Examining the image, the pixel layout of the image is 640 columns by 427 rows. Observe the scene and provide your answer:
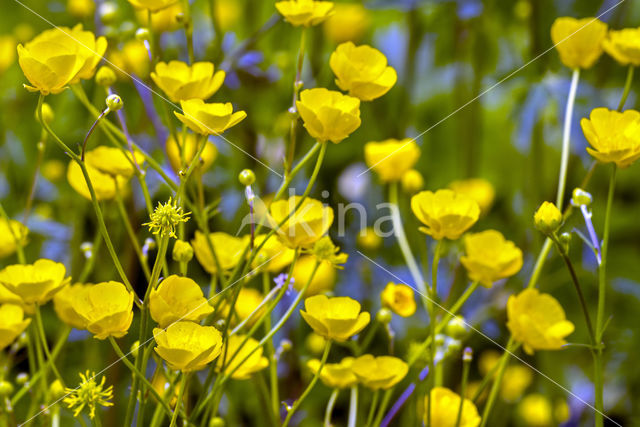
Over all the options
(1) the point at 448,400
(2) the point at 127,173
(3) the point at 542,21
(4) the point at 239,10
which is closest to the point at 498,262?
(1) the point at 448,400

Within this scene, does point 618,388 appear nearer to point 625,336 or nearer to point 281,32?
point 625,336

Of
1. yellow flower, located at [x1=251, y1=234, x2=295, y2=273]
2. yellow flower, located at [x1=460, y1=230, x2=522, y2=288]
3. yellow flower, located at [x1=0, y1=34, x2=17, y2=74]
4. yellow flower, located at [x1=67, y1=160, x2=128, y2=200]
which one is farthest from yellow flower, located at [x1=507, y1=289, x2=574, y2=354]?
yellow flower, located at [x1=0, y1=34, x2=17, y2=74]

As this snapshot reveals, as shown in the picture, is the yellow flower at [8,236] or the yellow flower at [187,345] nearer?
the yellow flower at [187,345]

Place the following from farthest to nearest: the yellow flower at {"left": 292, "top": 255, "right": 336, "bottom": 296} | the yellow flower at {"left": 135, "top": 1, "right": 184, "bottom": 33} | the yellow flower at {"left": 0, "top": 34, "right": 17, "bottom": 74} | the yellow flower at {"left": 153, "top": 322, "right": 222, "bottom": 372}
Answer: the yellow flower at {"left": 0, "top": 34, "right": 17, "bottom": 74}
the yellow flower at {"left": 135, "top": 1, "right": 184, "bottom": 33}
the yellow flower at {"left": 292, "top": 255, "right": 336, "bottom": 296}
the yellow flower at {"left": 153, "top": 322, "right": 222, "bottom": 372}

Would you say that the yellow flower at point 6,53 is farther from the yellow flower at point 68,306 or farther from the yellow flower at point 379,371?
the yellow flower at point 379,371

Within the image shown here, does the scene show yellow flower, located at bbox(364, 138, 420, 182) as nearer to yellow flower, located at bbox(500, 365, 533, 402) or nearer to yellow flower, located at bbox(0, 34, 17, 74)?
yellow flower, located at bbox(500, 365, 533, 402)

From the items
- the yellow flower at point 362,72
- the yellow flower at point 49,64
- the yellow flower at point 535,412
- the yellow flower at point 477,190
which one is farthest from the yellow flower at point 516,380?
the yellow flower at point 49,64

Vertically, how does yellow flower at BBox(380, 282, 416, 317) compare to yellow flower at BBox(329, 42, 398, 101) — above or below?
below

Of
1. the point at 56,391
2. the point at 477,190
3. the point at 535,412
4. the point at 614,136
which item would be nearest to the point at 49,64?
the point at 56,391
